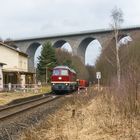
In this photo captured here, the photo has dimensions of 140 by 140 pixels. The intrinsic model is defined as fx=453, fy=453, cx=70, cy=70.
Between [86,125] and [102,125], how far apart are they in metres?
0.79

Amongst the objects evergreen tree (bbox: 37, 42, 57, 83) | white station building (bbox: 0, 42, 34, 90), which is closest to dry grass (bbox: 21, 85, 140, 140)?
white station building (bbox: 0, 42, 34, 90)

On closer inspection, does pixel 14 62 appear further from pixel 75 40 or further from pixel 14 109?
pixel 14 109

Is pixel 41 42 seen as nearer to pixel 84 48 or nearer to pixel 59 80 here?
pixel 84 48

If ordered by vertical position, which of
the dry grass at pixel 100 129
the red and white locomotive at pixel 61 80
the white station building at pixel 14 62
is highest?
the white station building at pixel 14 62

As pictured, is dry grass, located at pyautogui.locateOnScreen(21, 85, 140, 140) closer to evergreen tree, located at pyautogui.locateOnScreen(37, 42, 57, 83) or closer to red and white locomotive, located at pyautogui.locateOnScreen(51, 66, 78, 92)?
red and white locomotive, located at pyautogui.locateOnScreen(51, 66, 78, 92)

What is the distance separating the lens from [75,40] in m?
111

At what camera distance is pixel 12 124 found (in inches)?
650

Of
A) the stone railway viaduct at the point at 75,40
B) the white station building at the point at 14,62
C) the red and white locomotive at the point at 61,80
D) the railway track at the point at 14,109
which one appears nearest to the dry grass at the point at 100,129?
the railway track at the point at 14,109

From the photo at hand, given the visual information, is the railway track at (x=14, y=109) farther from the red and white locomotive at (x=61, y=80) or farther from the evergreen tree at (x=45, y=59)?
the evergreen tree at (x=45, y=59)

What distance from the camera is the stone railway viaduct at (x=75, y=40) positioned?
97.7 meters

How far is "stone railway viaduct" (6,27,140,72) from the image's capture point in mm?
97656

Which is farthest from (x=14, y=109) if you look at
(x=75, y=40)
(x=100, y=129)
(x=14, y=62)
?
(x=75, y=40)

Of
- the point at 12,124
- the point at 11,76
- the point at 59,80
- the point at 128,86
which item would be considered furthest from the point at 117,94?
the point at 11,76

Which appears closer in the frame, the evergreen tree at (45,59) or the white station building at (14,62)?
the white station building at (14,62)
